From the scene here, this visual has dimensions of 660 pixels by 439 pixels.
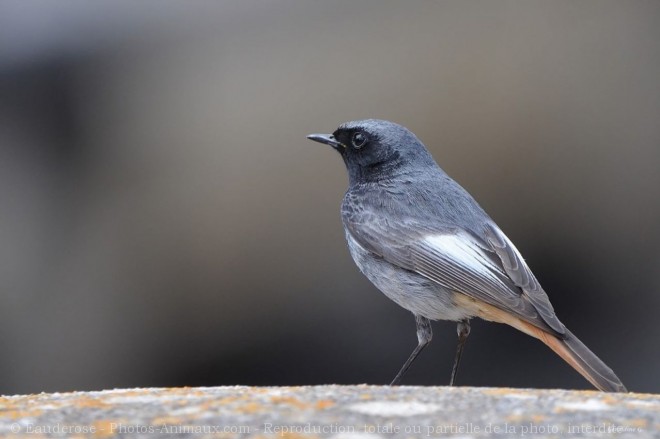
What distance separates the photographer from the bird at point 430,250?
525 centimetres

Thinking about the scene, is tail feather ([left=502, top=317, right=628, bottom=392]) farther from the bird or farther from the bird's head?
the bird's head

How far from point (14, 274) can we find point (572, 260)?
4.37 meters

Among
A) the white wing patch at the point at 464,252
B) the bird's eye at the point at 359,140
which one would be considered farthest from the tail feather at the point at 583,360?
the bird's eye at the point at 359,140

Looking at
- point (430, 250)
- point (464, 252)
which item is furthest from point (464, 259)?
Result: point (430, 250)

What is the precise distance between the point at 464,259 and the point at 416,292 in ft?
1.02

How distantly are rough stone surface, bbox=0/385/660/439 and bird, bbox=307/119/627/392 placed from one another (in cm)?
149

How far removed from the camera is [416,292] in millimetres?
5594

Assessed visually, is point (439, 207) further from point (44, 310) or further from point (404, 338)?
point (44, 310)

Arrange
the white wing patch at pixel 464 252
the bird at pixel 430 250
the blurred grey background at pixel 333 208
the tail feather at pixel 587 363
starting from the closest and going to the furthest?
the tail feather at pixel 587 363
the bird at pixel 430 250
the white wing patch at pixel 464 252
the blurred grey background at pixel 333 208

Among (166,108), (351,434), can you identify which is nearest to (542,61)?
(166,108)

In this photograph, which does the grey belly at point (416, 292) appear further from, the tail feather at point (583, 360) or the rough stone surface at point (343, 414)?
the rough stone surface at point (343, 414)

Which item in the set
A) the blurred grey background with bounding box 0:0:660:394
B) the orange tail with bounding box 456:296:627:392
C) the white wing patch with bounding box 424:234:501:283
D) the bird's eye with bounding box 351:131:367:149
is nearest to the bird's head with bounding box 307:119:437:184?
the bird's eye with bounding box 351:131:367:149

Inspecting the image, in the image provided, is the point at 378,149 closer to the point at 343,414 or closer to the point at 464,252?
the point at 464,252

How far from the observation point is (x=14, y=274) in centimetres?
829
